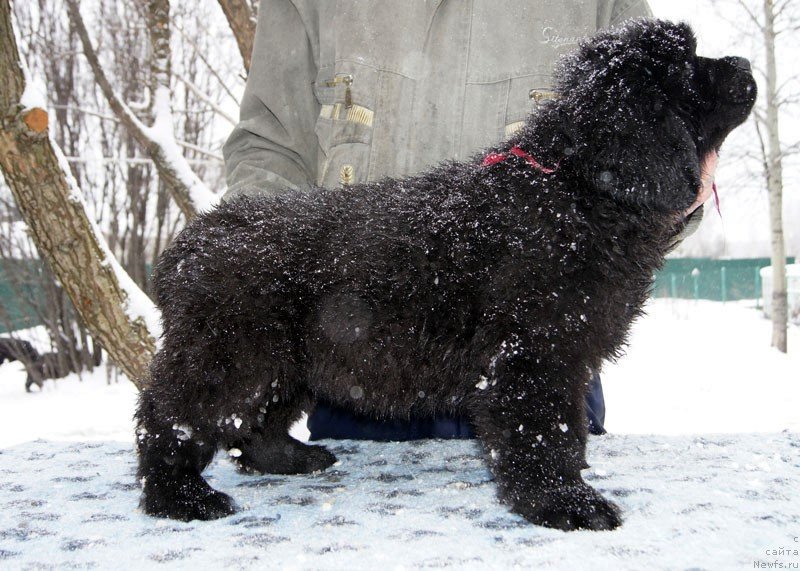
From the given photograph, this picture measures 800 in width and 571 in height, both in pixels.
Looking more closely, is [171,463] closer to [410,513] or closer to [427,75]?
[410,513]

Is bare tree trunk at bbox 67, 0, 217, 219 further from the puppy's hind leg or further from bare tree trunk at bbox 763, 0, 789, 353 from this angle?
bare tree trunk at bbox 763, 0, 789, 353

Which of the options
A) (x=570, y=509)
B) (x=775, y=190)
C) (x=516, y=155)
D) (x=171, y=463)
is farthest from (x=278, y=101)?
(x=775, y=190)

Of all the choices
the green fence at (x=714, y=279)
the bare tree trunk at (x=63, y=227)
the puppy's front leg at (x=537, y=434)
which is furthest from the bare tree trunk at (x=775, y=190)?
the puppy's front leg at (x=537, y=434)

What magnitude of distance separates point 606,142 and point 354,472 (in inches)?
59.2

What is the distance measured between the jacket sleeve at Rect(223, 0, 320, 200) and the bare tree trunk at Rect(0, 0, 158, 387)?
5.62ft

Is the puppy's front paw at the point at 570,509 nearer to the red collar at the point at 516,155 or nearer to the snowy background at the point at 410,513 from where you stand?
the snowy background at the point at 410,513

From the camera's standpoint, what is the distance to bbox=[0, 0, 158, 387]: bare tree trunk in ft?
14.0

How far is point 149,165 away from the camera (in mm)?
10727

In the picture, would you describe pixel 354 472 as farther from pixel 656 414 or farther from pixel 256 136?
pixel 656 414

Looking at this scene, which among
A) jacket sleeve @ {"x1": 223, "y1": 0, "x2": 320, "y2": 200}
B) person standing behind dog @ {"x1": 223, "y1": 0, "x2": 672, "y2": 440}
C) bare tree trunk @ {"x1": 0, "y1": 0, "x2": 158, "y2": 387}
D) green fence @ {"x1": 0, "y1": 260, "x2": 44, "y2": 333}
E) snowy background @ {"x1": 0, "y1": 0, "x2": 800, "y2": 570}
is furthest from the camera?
green fence @ {"x1": 0, "y1": 260, "x2": 44, "y2": 333}

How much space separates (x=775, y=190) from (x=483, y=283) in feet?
41.7

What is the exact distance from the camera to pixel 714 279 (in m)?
19.6

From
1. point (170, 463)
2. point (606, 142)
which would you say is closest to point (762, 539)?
point (606, 142)

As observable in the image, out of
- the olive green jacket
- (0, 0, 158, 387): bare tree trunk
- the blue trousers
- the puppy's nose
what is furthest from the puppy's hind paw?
(0, 0, 158, 387): bare tree trunk
